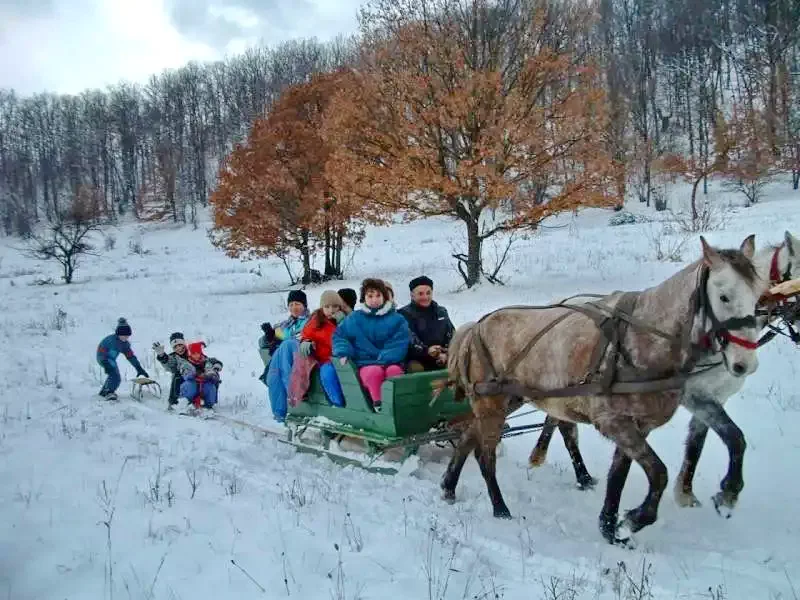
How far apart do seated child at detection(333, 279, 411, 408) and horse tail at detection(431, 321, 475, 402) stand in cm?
69

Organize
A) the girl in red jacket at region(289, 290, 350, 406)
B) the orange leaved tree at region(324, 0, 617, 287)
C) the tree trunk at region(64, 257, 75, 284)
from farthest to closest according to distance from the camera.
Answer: the tree trunk at region(64, 257, 75, 284) → the orange leaved tree at region(324, 0, 617, 287) → the girl in red jacket at region(289, 290, 350, 406)

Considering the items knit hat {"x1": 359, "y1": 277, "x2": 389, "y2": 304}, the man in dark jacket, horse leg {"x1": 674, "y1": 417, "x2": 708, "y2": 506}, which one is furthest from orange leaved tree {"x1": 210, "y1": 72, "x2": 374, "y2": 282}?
horse leg {"x1": 674, "y1": 417, "x2": 708, "y2": 506}

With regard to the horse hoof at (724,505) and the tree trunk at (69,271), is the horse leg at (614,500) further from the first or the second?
the tree trunk at (69,271)

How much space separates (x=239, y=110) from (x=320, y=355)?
2336 inches

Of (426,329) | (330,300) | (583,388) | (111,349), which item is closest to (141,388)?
(111,349)

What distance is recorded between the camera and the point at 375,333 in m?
6.27

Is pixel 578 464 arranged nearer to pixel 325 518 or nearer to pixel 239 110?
pixel 325 518

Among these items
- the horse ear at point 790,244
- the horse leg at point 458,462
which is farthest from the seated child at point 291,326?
the horse ear at point 790,244

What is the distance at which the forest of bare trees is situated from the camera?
38406mm

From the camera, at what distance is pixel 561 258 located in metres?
19.8

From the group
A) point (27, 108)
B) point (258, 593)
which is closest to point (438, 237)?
point (258, 593)

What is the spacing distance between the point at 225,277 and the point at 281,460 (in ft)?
76.4

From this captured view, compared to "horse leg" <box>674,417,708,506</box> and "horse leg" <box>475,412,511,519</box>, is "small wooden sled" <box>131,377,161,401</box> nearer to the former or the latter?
"horse leg" <box>475,412,511,519</box>

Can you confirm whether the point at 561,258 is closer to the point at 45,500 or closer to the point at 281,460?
the point at 281,460
